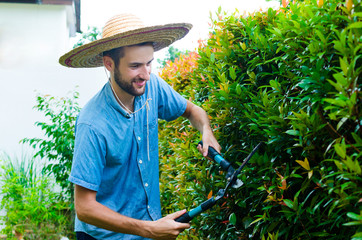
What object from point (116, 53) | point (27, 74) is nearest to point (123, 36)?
point (116, 53)

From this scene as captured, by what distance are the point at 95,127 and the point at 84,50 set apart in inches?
22.5

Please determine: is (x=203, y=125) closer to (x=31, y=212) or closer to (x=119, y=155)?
(x=119, y=155)

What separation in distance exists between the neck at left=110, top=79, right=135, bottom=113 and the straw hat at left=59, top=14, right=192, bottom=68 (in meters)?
0.26

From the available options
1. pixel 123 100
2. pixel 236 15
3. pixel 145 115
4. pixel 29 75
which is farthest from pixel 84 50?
pixel 29 75

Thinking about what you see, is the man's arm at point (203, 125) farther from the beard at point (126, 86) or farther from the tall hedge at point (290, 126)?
the beard at point (126, 86)

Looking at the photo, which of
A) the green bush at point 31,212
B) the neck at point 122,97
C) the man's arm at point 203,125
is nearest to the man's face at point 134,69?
the neck at point 122,97

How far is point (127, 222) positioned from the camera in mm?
2410

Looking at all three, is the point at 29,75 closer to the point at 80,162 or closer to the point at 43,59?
the point at 43,59

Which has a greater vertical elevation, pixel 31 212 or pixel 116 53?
pixel 116 53

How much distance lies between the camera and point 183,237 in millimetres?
3168

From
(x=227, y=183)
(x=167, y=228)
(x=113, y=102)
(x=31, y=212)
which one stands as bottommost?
(x=31, y=212)

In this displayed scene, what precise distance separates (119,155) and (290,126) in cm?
125

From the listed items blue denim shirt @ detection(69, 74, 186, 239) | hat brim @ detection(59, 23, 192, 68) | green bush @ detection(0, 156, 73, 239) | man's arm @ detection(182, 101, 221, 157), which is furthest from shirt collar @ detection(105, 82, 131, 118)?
green bush @ detection(0, 156, 73, 239)

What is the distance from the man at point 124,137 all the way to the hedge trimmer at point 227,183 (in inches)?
1.8
